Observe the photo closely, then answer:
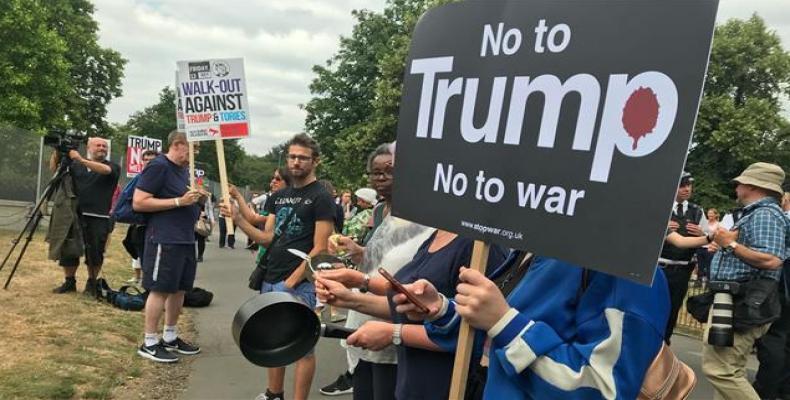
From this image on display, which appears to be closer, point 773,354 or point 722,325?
point 722,325

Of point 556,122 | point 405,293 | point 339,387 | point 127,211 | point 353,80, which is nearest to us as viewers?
point 556,122

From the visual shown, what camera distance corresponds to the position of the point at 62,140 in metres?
7.31

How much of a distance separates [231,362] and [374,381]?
3.22m

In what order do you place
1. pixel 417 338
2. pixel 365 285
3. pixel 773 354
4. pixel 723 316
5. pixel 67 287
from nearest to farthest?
1. pixel 417 338
2. pixel 365 285
3. pixel 723 316
4. pixel 773 354
5. pixel 67 287

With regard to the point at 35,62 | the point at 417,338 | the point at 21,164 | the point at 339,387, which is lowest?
the point at 339,387

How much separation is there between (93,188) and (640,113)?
7938 mm

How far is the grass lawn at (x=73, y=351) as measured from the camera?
446cm

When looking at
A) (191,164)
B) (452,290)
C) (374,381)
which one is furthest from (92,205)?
(452,290)

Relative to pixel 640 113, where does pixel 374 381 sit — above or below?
below

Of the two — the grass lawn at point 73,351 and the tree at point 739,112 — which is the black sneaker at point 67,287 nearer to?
the grass lawn at point 73,351

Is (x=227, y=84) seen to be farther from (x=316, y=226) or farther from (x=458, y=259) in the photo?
(x=458, y=259)

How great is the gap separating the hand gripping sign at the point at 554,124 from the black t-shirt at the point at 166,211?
4188 mm

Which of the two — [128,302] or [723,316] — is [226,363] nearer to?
[128,302]

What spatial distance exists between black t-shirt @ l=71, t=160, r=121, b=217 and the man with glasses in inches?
175
